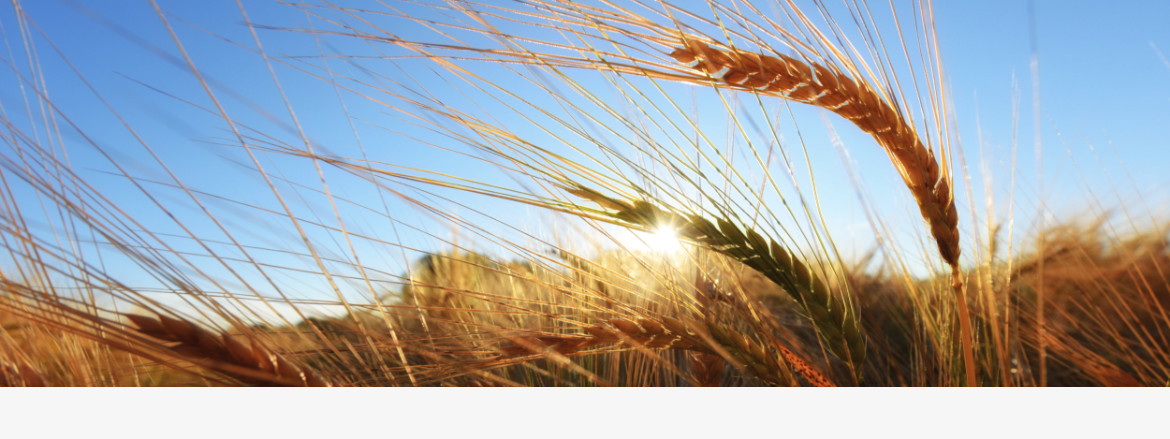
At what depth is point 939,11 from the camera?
3.02 feet

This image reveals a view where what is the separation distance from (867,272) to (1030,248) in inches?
15.3

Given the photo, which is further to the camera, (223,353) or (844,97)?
(844,97)

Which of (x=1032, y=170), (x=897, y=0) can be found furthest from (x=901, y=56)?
(x=1032, y=170)

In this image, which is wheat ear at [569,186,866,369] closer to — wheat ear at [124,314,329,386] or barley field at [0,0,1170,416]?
barley field at [0,0,1170,416]

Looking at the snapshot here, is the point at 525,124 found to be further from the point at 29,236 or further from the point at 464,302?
the point at 29,236

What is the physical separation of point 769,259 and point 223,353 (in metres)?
0.60

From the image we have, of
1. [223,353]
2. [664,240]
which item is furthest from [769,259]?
[223,353]

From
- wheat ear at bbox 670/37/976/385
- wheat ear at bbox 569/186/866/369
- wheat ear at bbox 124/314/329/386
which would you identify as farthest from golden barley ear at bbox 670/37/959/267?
wheat ear at bbox 124/314/329/386

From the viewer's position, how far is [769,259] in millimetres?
696

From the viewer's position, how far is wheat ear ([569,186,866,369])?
668mm

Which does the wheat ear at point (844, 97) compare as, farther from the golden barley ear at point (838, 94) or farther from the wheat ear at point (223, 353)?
the wheat ear at point (223, 353)

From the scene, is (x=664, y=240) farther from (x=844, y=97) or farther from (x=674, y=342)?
(x=844, y=97)

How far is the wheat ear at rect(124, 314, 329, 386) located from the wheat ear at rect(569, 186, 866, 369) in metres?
0.36
